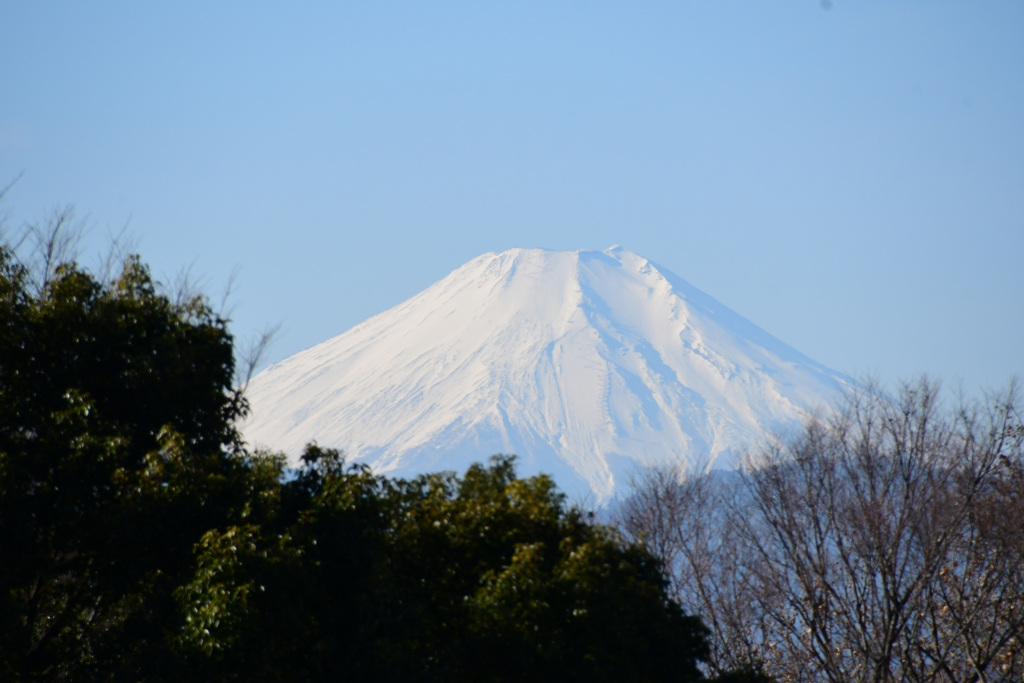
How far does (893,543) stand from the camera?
59.8 feet

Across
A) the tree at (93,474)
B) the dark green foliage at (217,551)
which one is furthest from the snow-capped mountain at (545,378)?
the tree at (93,474)

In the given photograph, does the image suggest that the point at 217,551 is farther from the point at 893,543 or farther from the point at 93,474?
the point at 893,543

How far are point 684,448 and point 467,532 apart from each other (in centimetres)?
11614

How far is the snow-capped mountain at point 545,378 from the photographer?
423 ft

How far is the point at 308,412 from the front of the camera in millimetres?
137125

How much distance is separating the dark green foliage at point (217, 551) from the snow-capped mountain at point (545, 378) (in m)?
109

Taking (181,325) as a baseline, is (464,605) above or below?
below

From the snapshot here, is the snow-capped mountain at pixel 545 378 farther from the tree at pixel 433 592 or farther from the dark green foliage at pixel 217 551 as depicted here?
the dark green foliage at pixel 217 551

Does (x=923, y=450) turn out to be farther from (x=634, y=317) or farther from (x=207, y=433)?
(x=634, y=317)

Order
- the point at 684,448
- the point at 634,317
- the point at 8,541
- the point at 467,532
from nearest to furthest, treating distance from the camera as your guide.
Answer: the point at 8,541
the point at 467,532
the point at 684,448
the point at 634,317

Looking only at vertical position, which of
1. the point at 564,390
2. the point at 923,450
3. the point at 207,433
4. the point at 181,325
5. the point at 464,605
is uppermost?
the point at 564,390

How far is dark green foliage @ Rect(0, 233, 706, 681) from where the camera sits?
879 centimetres

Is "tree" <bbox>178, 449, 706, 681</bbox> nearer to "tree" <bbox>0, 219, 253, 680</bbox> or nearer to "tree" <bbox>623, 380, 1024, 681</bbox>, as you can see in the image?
"tree" <bbox>0, 219, 253, 680</bbox>

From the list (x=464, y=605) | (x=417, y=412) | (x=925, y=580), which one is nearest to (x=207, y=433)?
(x=464, y=605)
